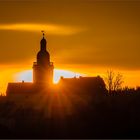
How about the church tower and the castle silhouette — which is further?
the church tower

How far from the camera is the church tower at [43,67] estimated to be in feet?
394

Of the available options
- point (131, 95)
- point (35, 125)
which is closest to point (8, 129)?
point (35, 125)

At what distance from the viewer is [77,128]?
76812 mm

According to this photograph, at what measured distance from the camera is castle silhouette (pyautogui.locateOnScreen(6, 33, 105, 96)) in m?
119

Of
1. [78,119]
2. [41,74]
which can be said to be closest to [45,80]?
[41,74]

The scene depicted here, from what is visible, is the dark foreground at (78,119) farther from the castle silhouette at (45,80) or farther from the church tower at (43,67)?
the church tower at (43,67)

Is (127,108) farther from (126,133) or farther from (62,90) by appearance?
(62,90)

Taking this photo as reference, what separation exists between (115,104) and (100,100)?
102 inches

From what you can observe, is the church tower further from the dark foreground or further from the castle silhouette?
the dark foreground

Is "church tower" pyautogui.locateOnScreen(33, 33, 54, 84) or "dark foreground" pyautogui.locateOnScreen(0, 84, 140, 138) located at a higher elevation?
"church tower" pyautogui.locateOnScreen(33, 33, 54, 84)

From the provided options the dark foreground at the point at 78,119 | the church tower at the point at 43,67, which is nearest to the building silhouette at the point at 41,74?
the church tower at the point at 43,67

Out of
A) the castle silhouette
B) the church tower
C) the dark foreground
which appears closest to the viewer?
the dark foreground

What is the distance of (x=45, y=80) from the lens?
392 feet

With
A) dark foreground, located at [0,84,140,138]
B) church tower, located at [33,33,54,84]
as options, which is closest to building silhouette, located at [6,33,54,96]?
church tower, located at [33,33,54,84]
